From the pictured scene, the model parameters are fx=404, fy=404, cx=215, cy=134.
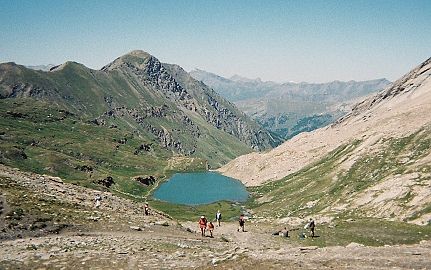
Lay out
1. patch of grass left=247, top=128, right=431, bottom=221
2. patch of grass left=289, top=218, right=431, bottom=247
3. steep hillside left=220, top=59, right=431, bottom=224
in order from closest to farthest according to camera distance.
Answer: patch of grass left=289, top=218, right=431, bottom=247
steep hillside left=220, top=59, right=431, bottom=224
patch of grass left=247, top=128, right=431, bottom=221

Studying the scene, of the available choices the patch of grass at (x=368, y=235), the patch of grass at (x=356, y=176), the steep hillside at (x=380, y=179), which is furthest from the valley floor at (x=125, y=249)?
the patch of grass at (x=356, y=176)

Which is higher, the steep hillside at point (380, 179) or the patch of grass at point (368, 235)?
the steep hillside at point (380, 179)

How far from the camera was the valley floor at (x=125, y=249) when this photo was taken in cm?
3111

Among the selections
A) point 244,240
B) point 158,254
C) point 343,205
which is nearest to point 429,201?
point 343,205

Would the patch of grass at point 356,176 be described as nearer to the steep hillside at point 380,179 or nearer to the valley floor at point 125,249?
the steep hillside at point 380,179

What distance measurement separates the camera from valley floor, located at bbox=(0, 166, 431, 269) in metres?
31.1

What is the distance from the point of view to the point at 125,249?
35.8 metres

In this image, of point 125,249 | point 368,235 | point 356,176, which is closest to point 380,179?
point 356,176

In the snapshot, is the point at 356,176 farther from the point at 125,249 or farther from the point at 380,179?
the point at 125,249

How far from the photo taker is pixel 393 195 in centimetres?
11362

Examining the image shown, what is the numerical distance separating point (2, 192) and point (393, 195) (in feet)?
330

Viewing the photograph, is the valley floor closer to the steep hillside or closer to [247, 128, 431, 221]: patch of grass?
the steep hillside

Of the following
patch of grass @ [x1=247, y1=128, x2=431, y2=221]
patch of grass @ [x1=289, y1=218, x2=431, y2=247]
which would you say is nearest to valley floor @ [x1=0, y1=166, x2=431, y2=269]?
patch of grass @ [x1=289, y1=218, x2=431, y2=247]

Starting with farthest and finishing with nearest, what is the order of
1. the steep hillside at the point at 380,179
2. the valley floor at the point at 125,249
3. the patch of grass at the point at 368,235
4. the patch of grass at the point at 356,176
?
the patch of grass at the point at 356,176, the steep hillside at the point at 380,179, the patch of grass at the point at 368,235, the valley floor at the point at 125,249
